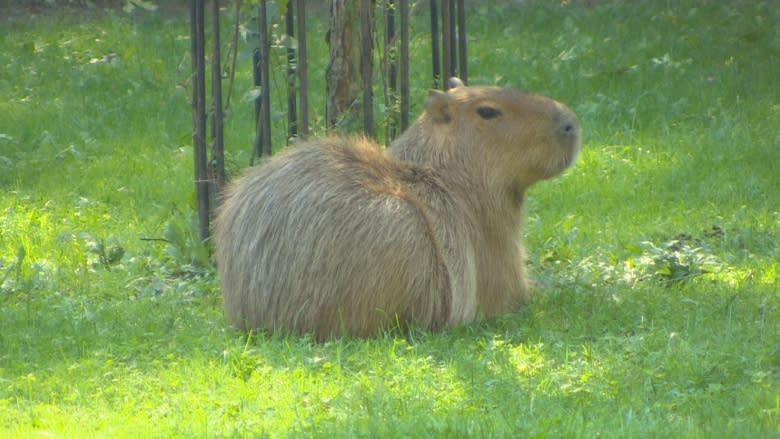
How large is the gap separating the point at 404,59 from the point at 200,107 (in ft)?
3.49

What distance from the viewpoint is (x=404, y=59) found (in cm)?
621

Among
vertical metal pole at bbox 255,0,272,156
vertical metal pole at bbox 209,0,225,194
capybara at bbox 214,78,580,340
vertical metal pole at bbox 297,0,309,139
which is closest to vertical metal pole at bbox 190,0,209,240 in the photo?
vertical metal pole at bbox 209,0,225,194

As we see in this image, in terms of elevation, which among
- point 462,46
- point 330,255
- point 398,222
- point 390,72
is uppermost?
point 462,46

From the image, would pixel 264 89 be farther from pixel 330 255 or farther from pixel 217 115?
pixel 330 255

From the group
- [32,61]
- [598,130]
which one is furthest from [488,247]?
[32,61]

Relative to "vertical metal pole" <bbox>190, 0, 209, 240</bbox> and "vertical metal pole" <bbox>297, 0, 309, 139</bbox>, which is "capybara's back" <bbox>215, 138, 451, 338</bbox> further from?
"vertical metal pole" <bbox>190, 0, 209, 240</bbox>

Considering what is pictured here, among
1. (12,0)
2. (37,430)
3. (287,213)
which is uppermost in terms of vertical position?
(12,0)

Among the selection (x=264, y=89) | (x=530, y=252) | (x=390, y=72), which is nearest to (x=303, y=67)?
(x=264, y=89)

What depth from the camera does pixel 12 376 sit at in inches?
186

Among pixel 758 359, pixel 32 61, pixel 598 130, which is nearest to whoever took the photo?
pixel 758 359

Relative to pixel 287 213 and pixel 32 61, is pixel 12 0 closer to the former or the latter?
pixel 32 61

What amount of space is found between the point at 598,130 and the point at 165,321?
4.36 m

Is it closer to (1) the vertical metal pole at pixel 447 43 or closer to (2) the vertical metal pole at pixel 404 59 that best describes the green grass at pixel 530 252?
(1) the vertical metal pole at pixel 447 43

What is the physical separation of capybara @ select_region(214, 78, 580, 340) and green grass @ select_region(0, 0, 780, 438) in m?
0.14
